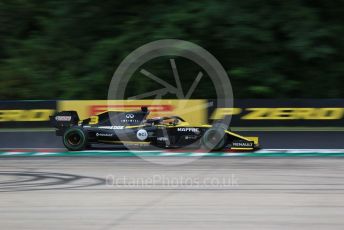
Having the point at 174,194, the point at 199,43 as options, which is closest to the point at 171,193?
the point at 174,194

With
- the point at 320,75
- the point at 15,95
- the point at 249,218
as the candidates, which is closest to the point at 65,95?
the point at 15,95

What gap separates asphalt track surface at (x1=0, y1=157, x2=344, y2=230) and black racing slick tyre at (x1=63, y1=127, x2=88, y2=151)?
218 centimetres

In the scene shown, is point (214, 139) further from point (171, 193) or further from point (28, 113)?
point (171, 193)

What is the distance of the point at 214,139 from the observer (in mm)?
14992

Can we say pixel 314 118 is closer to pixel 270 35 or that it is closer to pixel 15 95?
pixel 270 35

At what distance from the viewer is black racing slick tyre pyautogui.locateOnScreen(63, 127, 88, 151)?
15.7m

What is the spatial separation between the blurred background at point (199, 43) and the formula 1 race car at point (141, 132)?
6.84 meters

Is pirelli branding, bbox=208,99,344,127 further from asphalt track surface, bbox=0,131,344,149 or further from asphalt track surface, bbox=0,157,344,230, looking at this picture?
asphalt track surface, bbox=0,157,344,230

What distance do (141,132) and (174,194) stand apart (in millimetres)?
6233

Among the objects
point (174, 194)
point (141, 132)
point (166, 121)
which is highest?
point (166, 121)

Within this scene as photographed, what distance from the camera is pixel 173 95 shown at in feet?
77.9

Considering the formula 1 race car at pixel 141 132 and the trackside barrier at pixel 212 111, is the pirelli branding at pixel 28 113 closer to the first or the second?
the trackside barrier at pixel 212 111

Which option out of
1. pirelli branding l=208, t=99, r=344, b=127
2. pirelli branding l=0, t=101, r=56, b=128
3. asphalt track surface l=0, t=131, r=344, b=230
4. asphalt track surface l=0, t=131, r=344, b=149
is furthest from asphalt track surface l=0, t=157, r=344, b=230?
pirelli branding l=0, t=101, r=56, b=128

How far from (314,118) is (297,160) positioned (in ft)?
9.38
